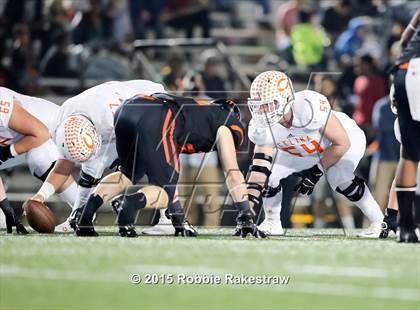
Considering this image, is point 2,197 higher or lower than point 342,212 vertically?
higher

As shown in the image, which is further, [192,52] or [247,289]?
[192,52]

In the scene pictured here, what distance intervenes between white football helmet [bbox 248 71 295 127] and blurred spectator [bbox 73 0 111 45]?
6773 millimetres

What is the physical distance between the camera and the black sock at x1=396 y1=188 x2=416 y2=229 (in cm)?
880

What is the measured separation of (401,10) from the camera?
1817cm

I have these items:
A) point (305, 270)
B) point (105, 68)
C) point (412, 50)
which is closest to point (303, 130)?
point (412, 50)

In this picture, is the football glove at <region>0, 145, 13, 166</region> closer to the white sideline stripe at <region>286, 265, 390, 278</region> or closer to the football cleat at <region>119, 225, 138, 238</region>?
the football cleat at <region>119, 225, 138, 238</region>

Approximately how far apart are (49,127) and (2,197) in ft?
3.54

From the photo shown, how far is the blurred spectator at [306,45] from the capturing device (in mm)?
17500

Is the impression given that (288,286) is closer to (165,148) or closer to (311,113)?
(165,148)

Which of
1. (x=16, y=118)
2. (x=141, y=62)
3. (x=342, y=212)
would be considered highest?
(x=16, y=118)

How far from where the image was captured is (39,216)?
391 inches

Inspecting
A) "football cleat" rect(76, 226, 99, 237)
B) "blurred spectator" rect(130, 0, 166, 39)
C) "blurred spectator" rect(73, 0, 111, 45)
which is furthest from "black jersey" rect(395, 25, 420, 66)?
"blurred spectator" rect(130, 0, 166, 39)

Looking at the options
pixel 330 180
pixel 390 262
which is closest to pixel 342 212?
pixel 330 180

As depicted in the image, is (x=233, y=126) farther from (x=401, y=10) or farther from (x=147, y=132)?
(x=401, y=10)
